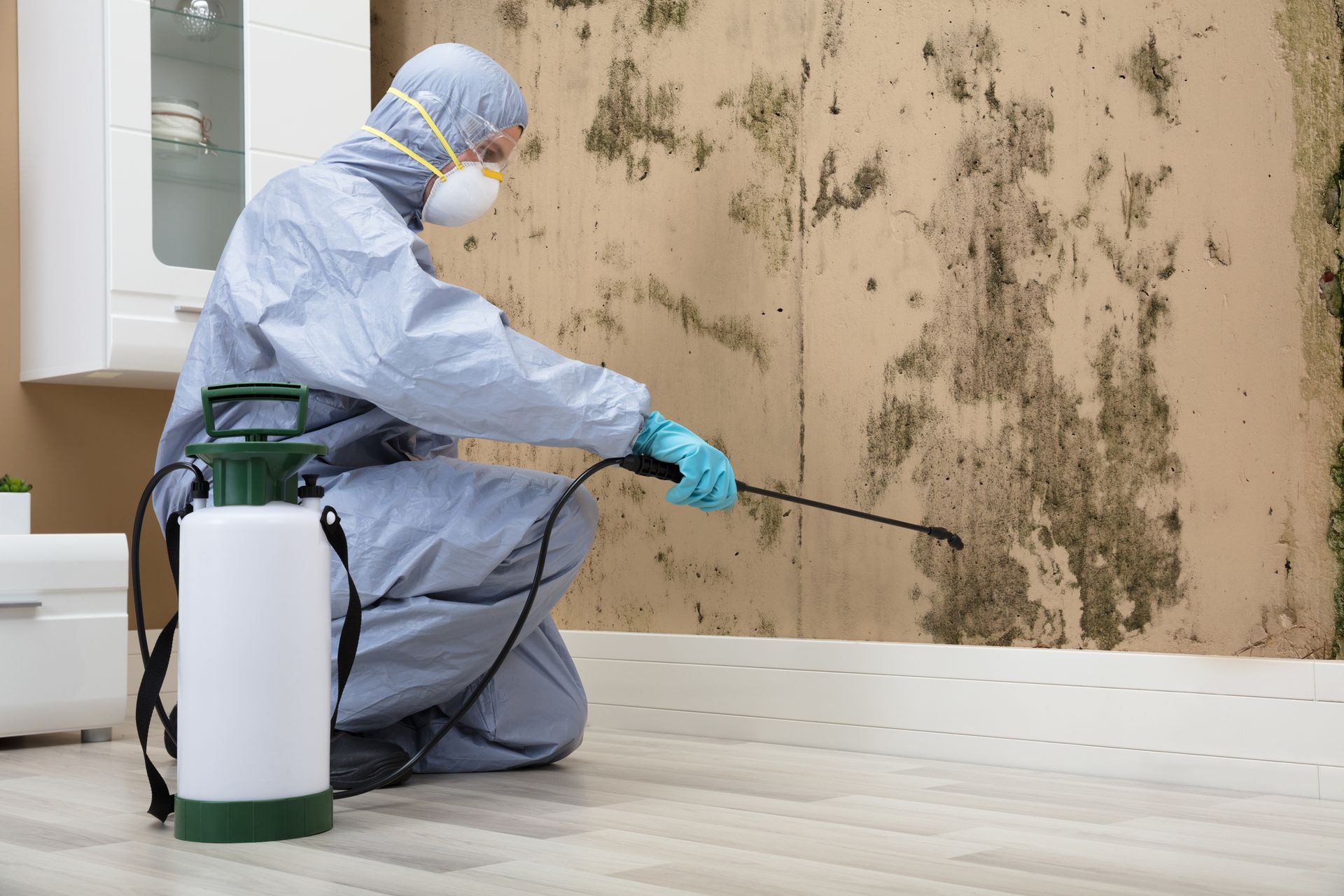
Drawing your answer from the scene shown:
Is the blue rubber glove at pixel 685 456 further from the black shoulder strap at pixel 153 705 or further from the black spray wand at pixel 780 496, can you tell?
the black shoulder strap at pixel 153 705

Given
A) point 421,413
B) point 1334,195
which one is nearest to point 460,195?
point 421,413

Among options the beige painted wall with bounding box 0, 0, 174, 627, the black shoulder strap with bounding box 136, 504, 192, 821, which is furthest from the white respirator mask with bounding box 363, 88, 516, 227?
the beige painted wall with bounding box 0, 0, 174, 627

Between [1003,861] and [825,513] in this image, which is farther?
[825,513]

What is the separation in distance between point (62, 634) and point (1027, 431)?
175 centimetres

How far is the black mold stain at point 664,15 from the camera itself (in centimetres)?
256

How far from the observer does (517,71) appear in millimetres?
2904

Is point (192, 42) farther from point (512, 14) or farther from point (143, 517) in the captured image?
point (143, 517)

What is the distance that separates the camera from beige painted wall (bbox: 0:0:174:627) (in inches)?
109

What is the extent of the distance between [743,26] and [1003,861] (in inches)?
66.8

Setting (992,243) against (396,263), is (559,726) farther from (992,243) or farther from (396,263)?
(992,243)

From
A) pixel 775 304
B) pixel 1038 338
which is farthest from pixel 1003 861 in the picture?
pixel 775 304

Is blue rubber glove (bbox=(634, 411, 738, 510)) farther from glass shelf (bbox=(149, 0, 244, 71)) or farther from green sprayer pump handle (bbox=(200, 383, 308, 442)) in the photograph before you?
glass shelf (bbox=(149, 0, 244, 71))

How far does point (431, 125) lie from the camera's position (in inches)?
78.5

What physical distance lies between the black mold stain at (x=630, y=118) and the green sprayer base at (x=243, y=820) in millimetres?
1585
